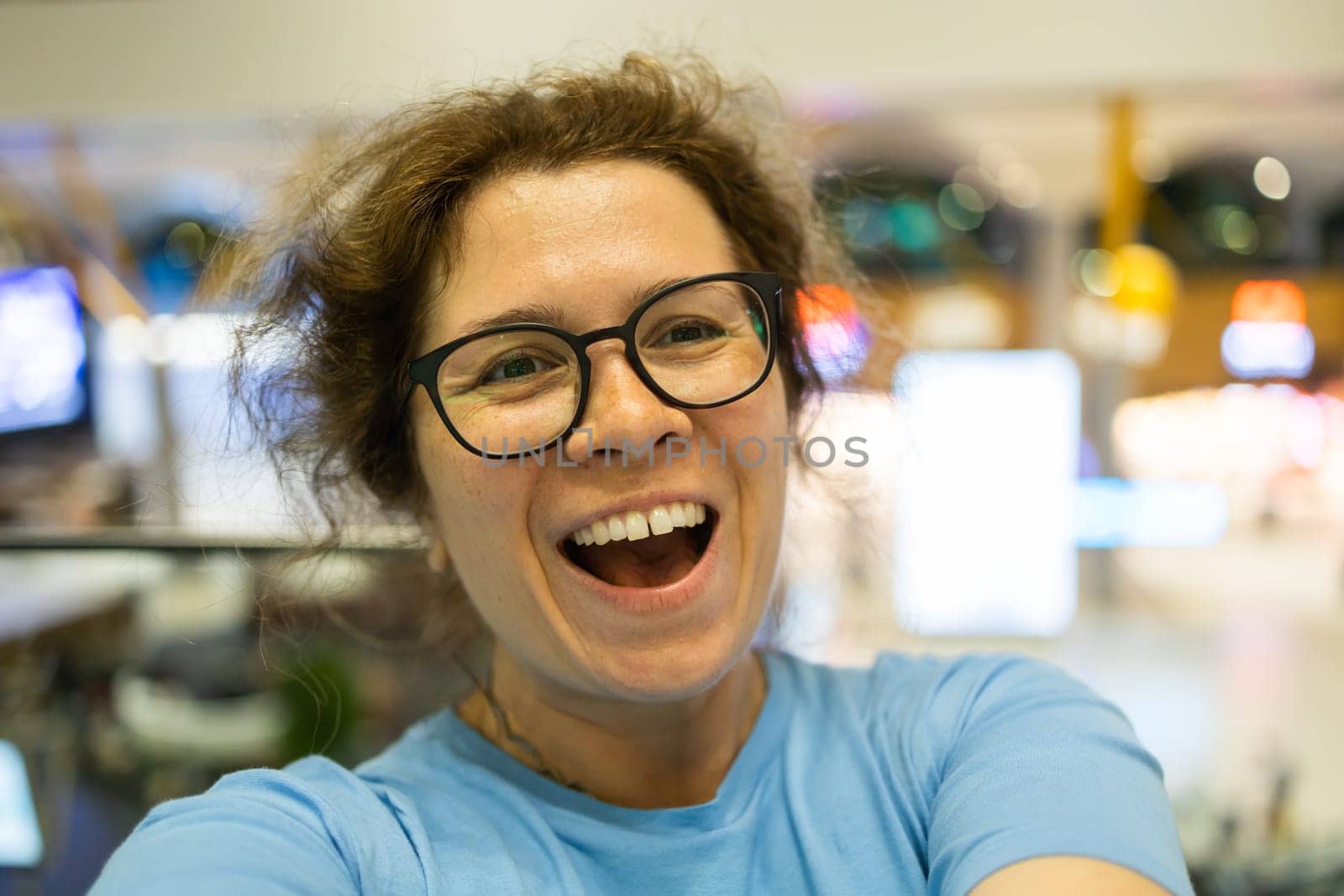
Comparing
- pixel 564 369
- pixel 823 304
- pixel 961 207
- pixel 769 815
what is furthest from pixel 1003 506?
pixel 564 369

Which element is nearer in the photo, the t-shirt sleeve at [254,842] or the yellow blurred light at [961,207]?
the t-shirt sleeve at [254,842]

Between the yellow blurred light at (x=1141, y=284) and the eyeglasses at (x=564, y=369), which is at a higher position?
the eyeglasses at (x=564, y=369)

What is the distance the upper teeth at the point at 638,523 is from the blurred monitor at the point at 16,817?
4.65 ft

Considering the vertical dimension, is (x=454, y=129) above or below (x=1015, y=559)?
above

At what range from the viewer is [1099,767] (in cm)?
A: 86

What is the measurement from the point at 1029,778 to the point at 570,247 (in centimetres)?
64

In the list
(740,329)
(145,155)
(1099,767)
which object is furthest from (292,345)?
(145,155)

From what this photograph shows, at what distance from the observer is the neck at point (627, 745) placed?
105 centimetres

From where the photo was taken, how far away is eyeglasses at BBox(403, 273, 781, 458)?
967 mm

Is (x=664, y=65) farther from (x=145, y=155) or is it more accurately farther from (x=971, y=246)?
(x=971, y=246)

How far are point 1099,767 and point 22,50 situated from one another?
3113 mm

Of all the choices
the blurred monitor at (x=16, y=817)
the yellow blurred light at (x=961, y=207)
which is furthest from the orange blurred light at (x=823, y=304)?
the yellow blurred light at (x=961, y=207)

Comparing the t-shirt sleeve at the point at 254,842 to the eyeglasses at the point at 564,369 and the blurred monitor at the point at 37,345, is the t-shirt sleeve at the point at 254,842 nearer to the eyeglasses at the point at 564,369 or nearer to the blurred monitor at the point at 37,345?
the eyeglasses at the point at 564,369

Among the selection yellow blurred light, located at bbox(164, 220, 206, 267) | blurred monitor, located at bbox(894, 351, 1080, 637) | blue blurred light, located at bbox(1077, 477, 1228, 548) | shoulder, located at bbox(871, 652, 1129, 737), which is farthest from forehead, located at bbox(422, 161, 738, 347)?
yellow blurred light, located at bbox(164, 220, 206, 267)
